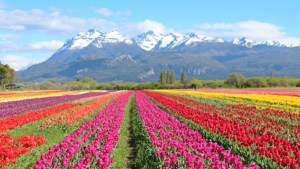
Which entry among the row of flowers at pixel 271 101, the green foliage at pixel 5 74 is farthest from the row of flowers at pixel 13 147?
the green foliage at pixel 5 74

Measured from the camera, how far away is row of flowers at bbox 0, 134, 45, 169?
10.6 metres

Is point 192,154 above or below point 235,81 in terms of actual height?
below

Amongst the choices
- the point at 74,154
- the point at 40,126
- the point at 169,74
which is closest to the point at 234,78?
the point at 169,74

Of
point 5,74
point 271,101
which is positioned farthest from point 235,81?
point 271,101

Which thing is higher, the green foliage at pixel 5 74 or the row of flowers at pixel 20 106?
the green foliage at pixel 5 74

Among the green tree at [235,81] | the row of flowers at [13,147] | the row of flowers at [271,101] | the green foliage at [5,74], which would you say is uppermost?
the green foliage at [5,74]

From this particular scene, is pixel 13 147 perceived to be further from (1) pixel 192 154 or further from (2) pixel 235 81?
(2) pixel 235 81

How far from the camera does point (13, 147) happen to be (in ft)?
38.4

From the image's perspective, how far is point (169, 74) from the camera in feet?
494

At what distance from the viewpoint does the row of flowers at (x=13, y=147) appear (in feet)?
34.9

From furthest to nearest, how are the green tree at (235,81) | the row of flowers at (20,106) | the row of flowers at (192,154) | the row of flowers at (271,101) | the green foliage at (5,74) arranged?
the green tree at (235,81), the green foliage at (5,74), the row of flowers at (271,101), the row of flowers at (20,106), the row of flowers at (192,154)

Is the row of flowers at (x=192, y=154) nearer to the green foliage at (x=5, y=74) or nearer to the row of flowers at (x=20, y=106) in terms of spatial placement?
the row of flowers at (x=20, y=106)

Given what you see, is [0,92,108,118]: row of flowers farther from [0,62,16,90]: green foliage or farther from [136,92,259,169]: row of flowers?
[0,62,16,90]: green foliage

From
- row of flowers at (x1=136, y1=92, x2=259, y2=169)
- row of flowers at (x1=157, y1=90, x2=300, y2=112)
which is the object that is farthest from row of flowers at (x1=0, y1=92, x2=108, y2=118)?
row of flowers at (x1=157, y1=90, x2=300, y2=112)
